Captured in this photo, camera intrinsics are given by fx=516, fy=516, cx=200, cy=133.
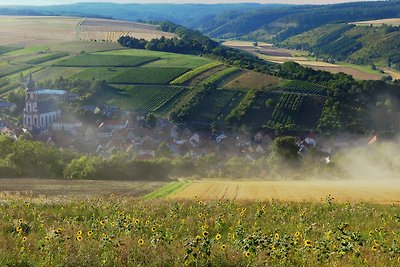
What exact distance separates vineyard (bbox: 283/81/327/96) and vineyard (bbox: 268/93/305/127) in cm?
267

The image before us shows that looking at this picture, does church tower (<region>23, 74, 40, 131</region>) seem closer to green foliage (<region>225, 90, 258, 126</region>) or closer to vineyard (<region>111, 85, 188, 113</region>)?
vineyard (<region>111, 85, 188, 113</region>)

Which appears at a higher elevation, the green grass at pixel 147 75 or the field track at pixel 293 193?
the field track at pixel 293 193

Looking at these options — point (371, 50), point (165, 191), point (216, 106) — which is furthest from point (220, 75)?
point (371, 50)

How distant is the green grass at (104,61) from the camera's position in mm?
96688

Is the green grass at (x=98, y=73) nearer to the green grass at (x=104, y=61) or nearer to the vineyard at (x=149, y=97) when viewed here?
the green grass at (x=104, y=61)

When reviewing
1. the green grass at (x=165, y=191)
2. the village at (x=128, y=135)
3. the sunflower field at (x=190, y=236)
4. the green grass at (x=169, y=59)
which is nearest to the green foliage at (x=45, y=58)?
the green grass at (x=169, y=59)

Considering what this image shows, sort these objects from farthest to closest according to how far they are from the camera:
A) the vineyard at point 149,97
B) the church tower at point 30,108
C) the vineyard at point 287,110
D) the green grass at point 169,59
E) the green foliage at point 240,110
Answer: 1. the green grass at point 169,59
2. the vineyard at point 149,97
3. the church tower at point 30,108
4. the green foliage at point 240,110
5. the vineyard at point 287,110

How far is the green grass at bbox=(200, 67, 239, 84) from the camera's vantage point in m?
84.0

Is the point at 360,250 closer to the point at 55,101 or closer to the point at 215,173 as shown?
the point at 215,173

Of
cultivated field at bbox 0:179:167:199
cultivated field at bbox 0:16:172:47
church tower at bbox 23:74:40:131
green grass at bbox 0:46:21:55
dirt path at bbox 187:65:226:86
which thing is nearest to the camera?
cultivated field at bbox 0:179:167:199

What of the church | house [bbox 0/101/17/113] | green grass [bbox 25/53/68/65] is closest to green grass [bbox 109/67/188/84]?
the church

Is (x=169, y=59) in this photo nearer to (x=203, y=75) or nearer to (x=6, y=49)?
(x=203, y=75)

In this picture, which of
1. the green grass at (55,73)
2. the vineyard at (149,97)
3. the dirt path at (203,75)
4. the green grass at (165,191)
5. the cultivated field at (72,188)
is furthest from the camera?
the green grass at (55,73)

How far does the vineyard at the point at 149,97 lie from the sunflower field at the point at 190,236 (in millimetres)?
57215
